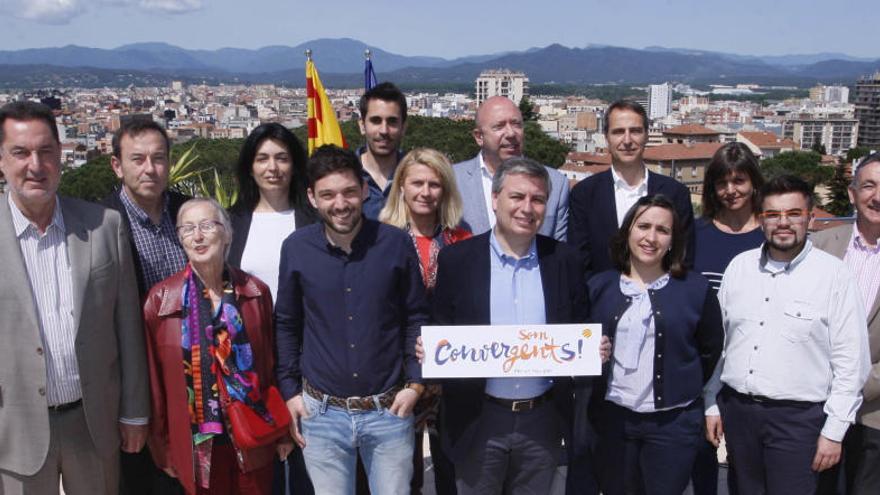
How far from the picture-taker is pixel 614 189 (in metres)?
3.92

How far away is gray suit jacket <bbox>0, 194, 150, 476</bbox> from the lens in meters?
2.70

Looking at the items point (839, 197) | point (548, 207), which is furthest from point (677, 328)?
point (839, 197)

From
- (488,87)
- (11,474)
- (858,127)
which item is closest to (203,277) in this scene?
(11,474)

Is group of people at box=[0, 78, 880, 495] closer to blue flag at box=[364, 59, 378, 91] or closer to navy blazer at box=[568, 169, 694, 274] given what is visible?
navy blazer at box=[568, 169, 694, 274]

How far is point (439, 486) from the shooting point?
353 centimetres

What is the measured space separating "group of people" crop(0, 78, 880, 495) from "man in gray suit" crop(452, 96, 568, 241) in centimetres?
78

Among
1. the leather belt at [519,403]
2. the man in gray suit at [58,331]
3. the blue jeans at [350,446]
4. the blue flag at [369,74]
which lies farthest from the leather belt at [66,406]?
the blue flag at [369,74]

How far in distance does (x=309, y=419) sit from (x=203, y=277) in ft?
2.47

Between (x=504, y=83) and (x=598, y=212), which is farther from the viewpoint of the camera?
(x=504, y=83)

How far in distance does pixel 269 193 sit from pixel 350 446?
145 cm

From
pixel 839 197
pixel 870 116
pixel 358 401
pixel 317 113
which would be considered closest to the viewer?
pixel 358 401

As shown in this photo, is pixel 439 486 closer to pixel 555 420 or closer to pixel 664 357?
pixel 555 420

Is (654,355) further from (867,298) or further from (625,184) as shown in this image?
(625,184)

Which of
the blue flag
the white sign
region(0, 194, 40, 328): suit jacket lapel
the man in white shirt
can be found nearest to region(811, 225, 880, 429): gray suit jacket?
the man in white shirt
